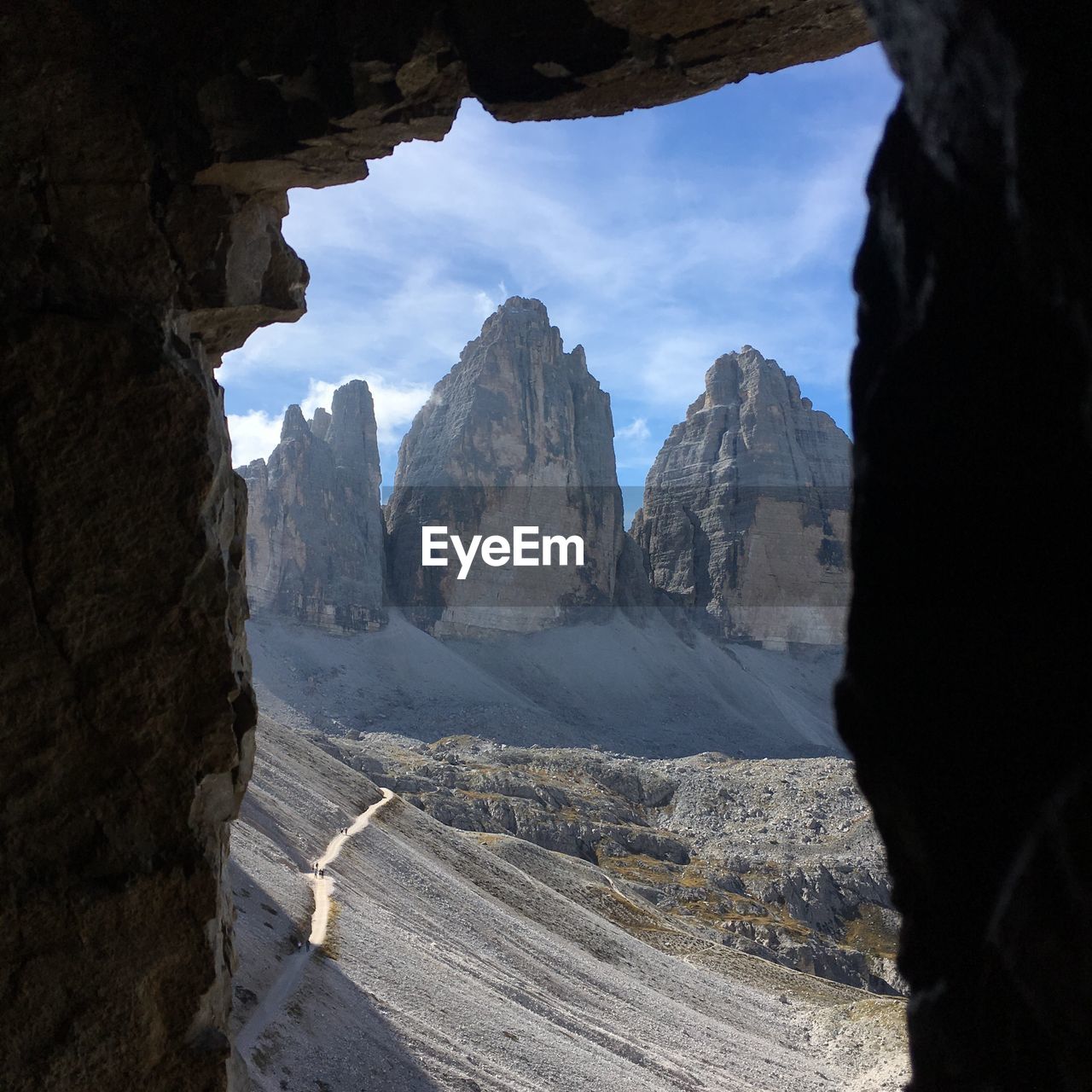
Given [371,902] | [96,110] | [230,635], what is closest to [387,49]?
[96,110]

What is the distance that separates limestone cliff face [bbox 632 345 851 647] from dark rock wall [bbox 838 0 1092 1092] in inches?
6275

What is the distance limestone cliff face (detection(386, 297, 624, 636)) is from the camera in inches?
5827

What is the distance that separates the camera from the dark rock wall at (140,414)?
25.7ft

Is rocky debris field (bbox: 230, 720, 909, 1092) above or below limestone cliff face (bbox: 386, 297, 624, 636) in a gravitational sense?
below

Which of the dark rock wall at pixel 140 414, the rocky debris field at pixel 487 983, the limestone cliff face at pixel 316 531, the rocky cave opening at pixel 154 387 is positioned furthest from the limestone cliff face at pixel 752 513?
the dark rock wall at pixel 140 414

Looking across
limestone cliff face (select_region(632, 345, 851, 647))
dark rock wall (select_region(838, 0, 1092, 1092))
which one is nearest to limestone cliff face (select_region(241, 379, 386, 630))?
limestone cliff face (select_region(632, 345, 851, 647))

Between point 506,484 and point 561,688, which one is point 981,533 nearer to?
point 561,688

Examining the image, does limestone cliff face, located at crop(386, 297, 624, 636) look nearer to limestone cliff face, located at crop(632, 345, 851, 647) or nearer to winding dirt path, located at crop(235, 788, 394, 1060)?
limestone cliff face, located at crop(632, 345, 851, 647)

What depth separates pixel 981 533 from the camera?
12.7 ft

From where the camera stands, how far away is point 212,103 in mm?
8508

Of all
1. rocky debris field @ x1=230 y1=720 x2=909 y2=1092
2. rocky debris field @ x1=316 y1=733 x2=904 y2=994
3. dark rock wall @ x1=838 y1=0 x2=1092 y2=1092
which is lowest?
rocky debris field @ x1=316 y1=733 x2=904 y2=994

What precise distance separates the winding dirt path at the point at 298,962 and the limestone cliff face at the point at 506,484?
103 m

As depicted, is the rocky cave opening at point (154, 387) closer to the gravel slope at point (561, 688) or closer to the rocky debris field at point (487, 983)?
the rocky debris field at point (487, 983)

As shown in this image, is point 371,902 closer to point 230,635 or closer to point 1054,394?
point 230,635
